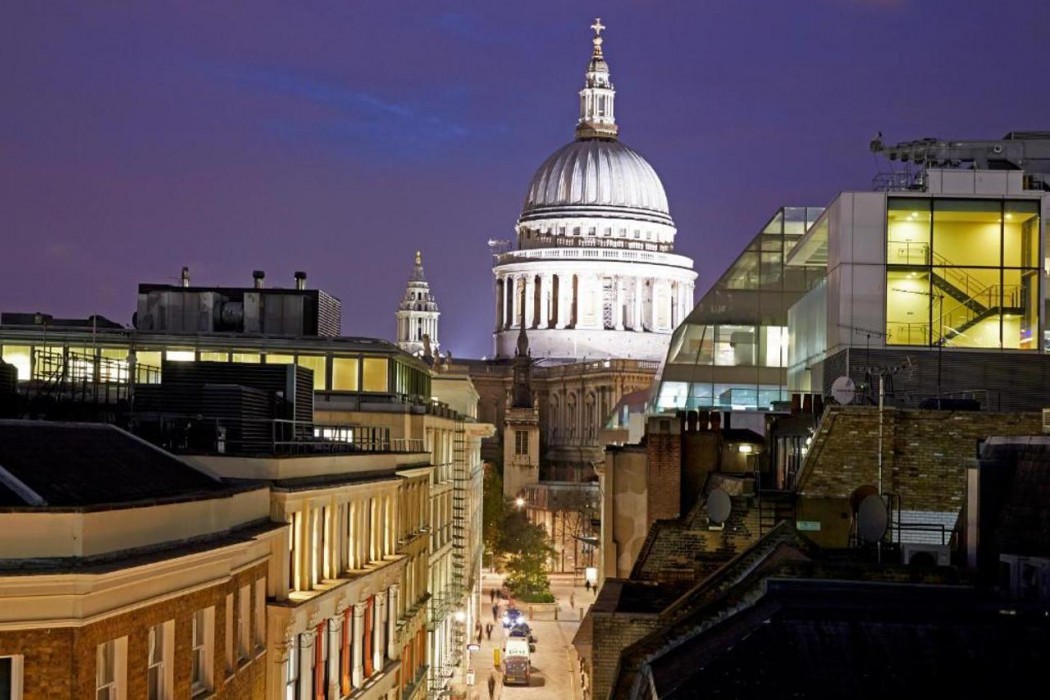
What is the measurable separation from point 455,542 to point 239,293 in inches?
901

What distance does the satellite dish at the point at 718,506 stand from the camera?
31.6 metres

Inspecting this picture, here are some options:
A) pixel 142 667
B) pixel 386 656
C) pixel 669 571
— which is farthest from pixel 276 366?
pixel 142 667

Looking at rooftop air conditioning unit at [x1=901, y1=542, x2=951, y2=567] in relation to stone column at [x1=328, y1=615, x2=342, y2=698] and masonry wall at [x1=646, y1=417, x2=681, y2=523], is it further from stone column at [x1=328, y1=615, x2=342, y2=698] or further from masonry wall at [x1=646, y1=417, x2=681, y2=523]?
masonry wall at [x1=646, y1=417, x2=681, y2=523]

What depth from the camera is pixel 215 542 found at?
74.9ft

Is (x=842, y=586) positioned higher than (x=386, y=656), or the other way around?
(x=842, y=586)

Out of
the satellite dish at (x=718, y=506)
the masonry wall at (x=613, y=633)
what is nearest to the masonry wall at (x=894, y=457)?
the satellite dish at (x=718, y=506)

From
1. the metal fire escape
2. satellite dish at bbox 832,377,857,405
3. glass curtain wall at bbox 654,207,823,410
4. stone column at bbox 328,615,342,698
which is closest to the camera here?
stone column at bbox 328,615,342,698

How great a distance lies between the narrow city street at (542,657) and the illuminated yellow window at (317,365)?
27.3 meters

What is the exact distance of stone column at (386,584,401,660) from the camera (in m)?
42.4

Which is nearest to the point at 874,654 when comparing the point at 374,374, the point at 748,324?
the point at 374,374

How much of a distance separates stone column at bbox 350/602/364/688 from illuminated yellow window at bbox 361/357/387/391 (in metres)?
19.1

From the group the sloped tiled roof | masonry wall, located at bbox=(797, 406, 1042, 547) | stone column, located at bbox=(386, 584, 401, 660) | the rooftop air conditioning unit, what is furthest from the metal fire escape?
the sloped tiled roof

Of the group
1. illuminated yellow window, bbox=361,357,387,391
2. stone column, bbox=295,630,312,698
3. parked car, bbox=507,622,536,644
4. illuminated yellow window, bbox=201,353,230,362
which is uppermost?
illuminated yellow window, bbox=201,353,230,362

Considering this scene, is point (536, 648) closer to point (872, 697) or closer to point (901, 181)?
point (901, 181)
